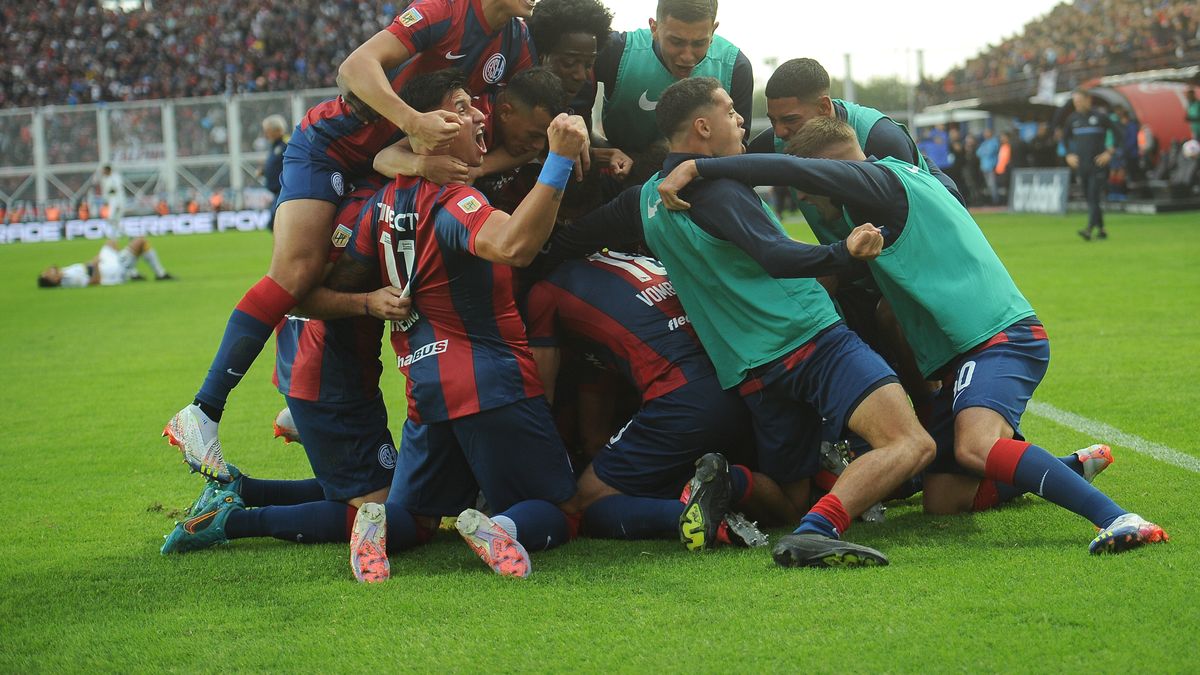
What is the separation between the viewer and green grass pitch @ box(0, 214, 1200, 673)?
3.28m

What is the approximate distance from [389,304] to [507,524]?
97 centimetres

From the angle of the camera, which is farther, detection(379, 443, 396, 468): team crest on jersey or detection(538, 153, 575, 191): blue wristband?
detection(379, 443, 396, 468): team crest on jersey

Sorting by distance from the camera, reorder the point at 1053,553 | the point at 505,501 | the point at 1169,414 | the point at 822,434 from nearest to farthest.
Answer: the point at 1053,553 < the point at 505,501 < the point at 822,434 < the point at 1169,414

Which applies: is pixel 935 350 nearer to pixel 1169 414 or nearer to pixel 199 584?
pixel 1169 414

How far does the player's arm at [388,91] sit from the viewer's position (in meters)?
4.59

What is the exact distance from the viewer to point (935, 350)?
493 cm

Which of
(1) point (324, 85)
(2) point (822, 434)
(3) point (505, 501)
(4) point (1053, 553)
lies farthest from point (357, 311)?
(1) point (324, 85)

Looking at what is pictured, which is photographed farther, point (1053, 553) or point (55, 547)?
point (55, 547)

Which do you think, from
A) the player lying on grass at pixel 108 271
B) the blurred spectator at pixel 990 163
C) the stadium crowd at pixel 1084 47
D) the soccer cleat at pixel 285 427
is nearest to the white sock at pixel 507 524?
the soccer cleat at pixel 285 427

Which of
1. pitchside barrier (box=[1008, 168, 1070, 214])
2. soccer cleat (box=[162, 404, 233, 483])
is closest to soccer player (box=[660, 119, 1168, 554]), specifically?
soccer cleat (box=[162, 404, 233, 483])

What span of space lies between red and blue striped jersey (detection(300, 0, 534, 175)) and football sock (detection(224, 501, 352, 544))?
153cm

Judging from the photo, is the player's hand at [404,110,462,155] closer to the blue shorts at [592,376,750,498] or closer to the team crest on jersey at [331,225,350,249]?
the team crest on jersey at [331,225,350,249]

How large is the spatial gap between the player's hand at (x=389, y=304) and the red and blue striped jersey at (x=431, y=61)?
902 mm

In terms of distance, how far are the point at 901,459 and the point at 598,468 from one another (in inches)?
50.2
